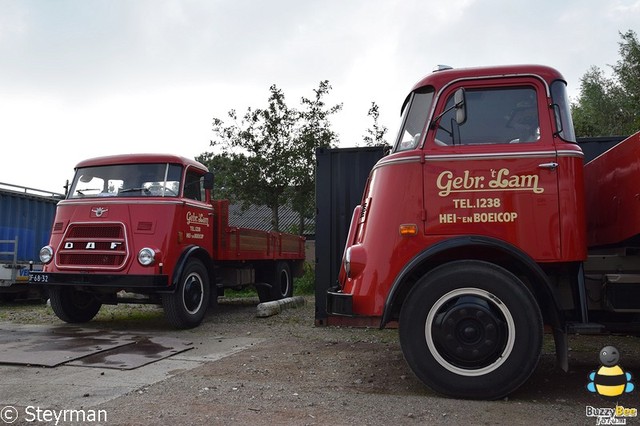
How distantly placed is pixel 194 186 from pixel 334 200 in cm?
276

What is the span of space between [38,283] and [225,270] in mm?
3318

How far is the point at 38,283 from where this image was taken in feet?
25.2

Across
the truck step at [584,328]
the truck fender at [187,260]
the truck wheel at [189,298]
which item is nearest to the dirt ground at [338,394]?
the truck step at [584,328]

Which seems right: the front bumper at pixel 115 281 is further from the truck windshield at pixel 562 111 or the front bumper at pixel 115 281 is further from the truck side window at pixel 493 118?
the truck windshield at pixel 562 111

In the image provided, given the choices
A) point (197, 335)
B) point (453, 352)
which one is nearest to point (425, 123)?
point (453, 352)

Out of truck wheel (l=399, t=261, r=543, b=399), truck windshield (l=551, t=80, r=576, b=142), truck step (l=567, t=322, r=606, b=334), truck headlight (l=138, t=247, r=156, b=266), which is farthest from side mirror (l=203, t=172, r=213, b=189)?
truck step (l=567, t=322, r=606, b=334)

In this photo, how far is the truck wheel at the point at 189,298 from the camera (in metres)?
7.68

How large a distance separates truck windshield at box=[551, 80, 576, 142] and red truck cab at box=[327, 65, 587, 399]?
0.04 ft

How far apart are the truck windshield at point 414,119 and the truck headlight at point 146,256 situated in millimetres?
4331

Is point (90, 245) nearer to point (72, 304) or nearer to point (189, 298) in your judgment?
point (72, 304)

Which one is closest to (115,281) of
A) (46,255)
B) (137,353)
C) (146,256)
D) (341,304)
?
(146,256)

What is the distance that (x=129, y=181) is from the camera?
26.9 feet

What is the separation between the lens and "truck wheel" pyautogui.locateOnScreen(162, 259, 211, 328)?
25.2 feet

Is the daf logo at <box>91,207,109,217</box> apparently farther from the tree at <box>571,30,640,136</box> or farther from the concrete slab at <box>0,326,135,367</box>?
the tree at <box>571,30,640,136</box>
